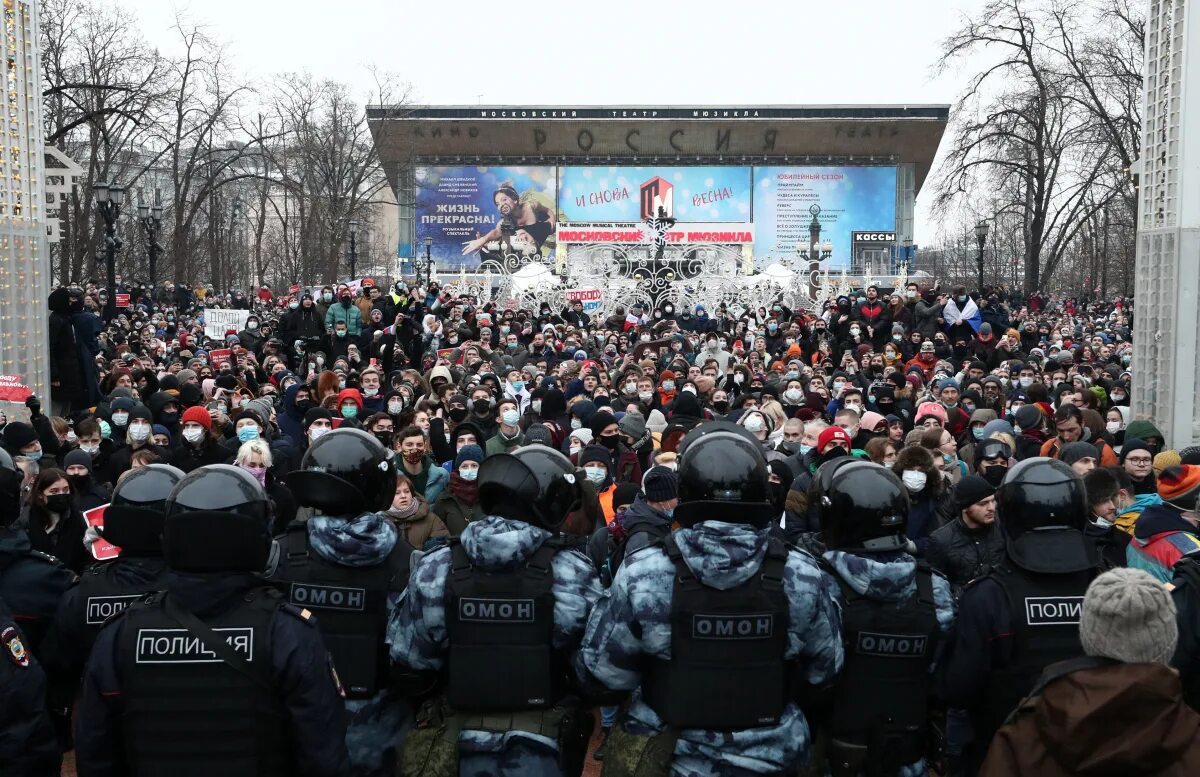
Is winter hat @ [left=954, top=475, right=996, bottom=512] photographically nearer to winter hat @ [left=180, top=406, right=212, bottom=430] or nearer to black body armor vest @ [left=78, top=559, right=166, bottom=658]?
black body armor vest @ [left=78, top=559, right=166, bottom=658]

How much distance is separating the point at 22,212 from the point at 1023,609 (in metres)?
12.8

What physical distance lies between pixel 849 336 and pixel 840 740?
16487 millimetres

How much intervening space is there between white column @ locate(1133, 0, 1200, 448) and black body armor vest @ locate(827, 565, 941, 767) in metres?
9.42

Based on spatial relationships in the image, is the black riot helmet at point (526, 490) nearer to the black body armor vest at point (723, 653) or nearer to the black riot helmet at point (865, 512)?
the black body armor vest at point (723, 653)

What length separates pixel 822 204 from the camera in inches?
2438

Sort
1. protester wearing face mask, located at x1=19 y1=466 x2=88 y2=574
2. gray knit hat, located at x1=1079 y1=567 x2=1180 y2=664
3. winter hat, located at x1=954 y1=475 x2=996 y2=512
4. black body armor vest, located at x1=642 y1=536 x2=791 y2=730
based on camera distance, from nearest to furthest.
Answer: gray knit hat, located at x1=1079 y1=567 x2=1180 y2=664, black body armor vest, located at x1=642 y1=536 x2=791 y2=730, winter hat, located at x1=954 y1=475 x2=996 y2=512, protester wearing face mask, located at x1=19 y1=466 x2=88 y2=574

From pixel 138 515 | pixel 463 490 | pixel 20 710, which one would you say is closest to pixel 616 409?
pixel 463 490

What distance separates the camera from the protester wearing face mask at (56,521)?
6.91 metres

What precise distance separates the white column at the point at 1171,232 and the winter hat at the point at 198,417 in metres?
9.73

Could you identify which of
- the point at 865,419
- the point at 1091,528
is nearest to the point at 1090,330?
the point at 865,419

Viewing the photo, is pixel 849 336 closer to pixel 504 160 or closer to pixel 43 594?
pixel 43 594

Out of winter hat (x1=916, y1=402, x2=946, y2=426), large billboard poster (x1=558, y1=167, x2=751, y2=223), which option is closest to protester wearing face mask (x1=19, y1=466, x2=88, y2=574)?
winter hat (x1=916, y1=402, x2=946, y2=426)

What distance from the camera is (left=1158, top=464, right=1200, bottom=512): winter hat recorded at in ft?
19.2

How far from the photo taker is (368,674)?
464 centimetres
